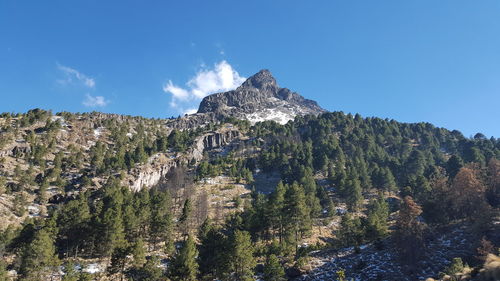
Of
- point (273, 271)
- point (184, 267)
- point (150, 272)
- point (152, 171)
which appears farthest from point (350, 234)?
point (152, 171)

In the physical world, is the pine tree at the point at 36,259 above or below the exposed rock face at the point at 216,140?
below

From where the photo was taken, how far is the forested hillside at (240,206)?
4850 centimetres

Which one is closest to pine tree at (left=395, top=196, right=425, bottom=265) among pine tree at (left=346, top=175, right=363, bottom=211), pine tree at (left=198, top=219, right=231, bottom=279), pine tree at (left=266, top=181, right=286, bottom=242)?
pine tree at (left=266, top=181, right=286, bottom=242)

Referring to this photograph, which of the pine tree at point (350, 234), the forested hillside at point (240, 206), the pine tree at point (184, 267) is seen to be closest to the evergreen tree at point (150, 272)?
the forested hillside at point (240, 206)

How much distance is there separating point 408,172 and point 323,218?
189 feet

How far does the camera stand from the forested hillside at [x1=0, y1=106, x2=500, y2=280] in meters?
48.5

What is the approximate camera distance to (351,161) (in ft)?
453

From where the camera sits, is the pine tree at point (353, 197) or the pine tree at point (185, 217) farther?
the pine tree at point (353, 197)

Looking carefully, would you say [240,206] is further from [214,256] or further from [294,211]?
[214,256]

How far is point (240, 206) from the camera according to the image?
4043 inches

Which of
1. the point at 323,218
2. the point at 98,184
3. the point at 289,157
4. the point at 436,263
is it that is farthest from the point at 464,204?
the point at 98,184

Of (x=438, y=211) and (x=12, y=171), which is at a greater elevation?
(x=12, y=171)

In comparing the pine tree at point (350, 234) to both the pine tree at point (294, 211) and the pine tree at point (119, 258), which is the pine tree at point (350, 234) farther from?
the pine tree at point (119, 258)

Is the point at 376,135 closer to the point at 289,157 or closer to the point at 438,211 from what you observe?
the point at 289,157
